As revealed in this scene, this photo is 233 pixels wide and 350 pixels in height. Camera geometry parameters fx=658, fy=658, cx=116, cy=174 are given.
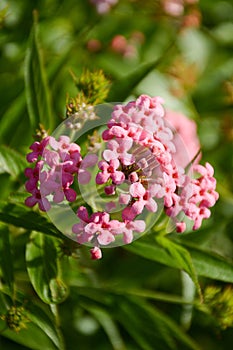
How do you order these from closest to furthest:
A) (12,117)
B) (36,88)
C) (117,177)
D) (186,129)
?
(117,177)
(36,88)
(12,117)
(186,129)

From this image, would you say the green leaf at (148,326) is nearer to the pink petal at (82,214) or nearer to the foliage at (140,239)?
the foliage at (140,239)

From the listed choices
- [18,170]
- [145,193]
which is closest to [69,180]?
[145,193]

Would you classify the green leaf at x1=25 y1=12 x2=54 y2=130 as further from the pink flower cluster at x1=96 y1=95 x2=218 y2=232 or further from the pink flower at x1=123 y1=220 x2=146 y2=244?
the pink flower at x1=123 y1=220 x2=146 y2=244

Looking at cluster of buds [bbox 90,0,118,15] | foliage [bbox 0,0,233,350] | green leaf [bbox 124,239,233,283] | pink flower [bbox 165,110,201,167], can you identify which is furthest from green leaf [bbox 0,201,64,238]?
cluster of buds [bbox 90,0,118,15]

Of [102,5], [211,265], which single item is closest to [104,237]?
[211,265]

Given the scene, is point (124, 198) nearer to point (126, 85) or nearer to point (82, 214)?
point (82, 214)

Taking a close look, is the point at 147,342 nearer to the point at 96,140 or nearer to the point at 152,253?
the point at 152,253
